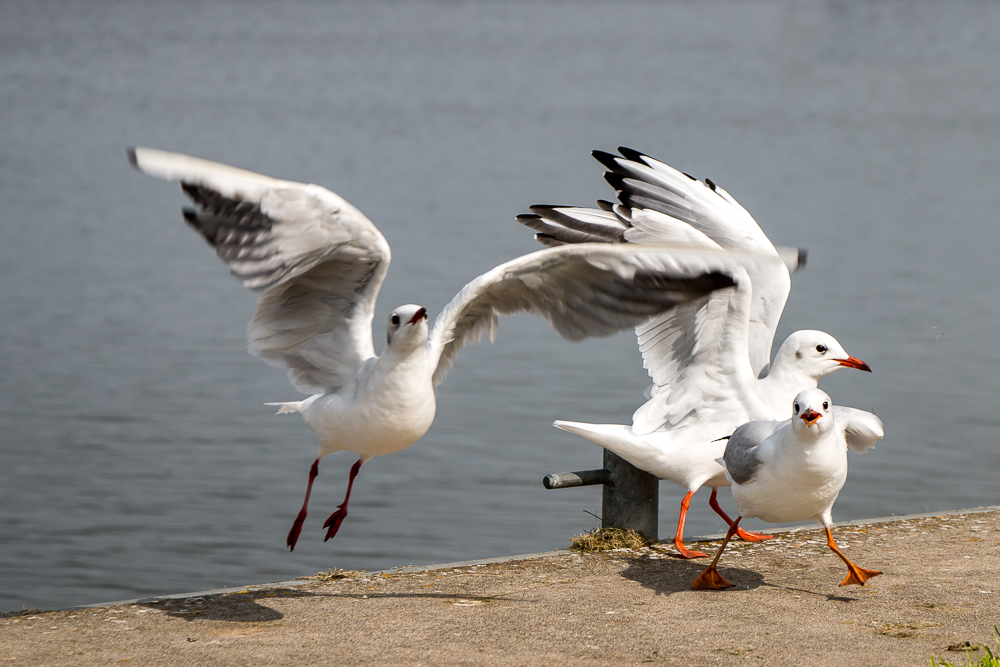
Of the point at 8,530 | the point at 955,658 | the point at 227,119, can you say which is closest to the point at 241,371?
the point at 8,530

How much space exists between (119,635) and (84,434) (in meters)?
5.88

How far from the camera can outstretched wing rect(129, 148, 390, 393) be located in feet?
13.4

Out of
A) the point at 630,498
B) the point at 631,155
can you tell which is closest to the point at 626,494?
the point at 630,498

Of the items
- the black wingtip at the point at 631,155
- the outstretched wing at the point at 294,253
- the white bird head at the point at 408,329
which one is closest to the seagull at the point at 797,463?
the white bird head at the point at 408,329

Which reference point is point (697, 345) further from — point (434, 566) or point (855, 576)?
point (434, 566)

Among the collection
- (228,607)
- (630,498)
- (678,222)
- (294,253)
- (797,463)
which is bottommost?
(228,607)

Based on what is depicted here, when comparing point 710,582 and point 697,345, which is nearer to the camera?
point 710,582

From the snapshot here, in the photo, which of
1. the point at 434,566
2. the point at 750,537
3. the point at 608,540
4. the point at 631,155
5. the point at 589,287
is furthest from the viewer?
the point at 631,155

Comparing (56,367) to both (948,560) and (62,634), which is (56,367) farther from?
(948,560)

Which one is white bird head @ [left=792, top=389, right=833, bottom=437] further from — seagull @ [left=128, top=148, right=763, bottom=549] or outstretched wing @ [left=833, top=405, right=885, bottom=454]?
seagull @ [left=128, top=148, right=763, bottom=549]

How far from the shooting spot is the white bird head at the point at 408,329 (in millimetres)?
4324

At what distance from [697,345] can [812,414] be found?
54.6 inches

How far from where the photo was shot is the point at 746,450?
4734 millimetres

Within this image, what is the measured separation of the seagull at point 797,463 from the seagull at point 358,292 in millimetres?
638
